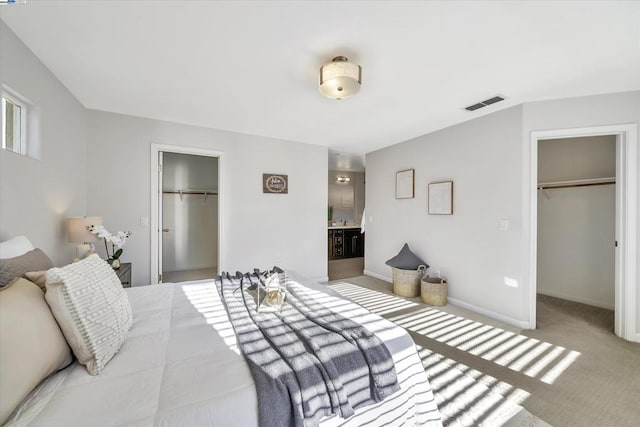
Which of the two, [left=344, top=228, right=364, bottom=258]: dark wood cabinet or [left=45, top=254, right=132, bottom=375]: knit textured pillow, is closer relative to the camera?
[left=45, top=254, right=132, bottom=375]: knit textured pillow

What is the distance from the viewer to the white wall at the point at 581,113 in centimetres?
252

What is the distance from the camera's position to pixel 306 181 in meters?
4.46

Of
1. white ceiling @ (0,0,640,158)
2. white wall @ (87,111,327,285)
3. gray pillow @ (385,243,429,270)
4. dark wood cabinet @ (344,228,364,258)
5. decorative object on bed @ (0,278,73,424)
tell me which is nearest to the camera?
decorative object on bed @ (0,278,73,424)

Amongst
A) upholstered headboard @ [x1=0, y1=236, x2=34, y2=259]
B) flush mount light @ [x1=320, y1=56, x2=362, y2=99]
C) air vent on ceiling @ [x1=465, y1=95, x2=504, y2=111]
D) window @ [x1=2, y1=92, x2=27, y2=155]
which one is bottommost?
upholstered headboard @ [x1=0, y1=236, x2=34, y2=259]

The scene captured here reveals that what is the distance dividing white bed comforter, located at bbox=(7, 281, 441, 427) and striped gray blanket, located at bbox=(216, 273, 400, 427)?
6 centimetres

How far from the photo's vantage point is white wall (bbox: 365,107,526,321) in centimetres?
296

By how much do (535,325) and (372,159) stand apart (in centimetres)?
352

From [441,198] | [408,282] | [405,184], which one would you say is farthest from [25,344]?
[405,184]

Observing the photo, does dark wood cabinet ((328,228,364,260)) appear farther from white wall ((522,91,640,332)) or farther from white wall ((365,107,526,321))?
white wall ((522,91,640,332))

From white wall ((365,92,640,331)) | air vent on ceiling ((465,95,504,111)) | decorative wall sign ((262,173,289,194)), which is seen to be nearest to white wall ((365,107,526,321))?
white wall ((365,92,640,331))

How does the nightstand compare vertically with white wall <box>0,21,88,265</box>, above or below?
below

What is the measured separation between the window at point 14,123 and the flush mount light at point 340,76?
2.19 meters

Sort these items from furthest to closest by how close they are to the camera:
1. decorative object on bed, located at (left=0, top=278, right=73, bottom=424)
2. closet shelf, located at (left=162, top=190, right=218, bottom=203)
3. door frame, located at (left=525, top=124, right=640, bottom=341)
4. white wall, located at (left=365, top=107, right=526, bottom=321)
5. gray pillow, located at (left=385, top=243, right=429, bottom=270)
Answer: closet shelf, located at (left=162, top=190, right=218, bottom=203) → gray pillow, located at (left=385, top=243, right=429, bottom=270) → white wall, located at (left=365, top=107, right=526, bottom=321) → door frame, located at (left=525, top=124, right=640, bottom=341) → decorative object on bed, located at (left=0, top=278, right=73, bottom=424)

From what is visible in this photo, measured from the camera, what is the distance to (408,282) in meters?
3.83
